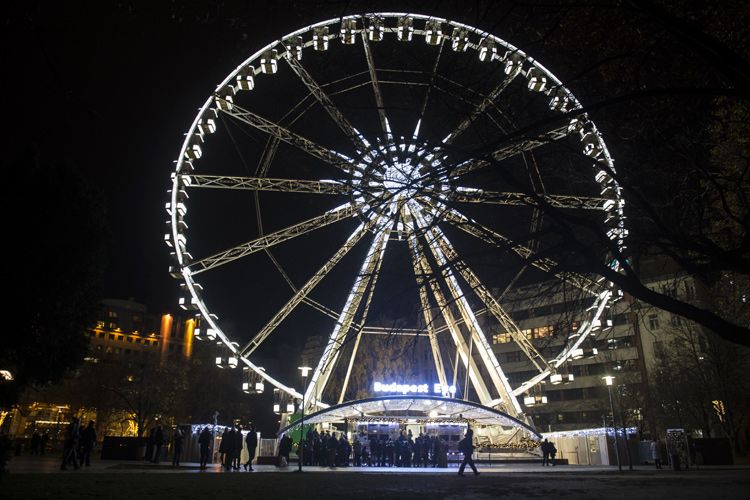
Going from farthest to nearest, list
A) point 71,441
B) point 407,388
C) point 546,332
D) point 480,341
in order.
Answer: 1. point 407,388
2. point 480,341
3. point 71,441
4. point 546,332

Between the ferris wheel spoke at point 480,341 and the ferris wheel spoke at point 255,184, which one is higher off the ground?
the ferris wheel spoke at point 255,184

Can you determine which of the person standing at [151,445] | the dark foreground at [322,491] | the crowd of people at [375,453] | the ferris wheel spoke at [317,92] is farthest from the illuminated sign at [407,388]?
the dark foreground at [322,491]

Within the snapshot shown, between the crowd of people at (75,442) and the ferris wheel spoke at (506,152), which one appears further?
the crowd of people at (75,442)

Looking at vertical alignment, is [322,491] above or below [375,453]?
below

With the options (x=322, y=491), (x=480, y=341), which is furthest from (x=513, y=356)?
Result: (x=322, y=491)

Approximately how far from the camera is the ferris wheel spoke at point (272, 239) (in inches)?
867

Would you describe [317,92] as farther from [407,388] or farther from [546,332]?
[407,388]

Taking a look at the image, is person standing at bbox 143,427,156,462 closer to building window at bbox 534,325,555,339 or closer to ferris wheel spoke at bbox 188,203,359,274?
ferris wheel spoke at bbox 188,203,359,274

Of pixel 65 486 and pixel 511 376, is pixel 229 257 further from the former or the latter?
pixel 511 376

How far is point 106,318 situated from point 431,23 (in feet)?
349

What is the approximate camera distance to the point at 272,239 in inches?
892

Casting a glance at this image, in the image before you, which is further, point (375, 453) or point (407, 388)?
point (407, 388)

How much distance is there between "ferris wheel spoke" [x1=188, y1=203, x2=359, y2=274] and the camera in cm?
2203

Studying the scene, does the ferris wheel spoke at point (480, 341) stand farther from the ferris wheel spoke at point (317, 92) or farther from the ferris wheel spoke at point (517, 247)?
the ferris wheel spoke at point (317, 92)
